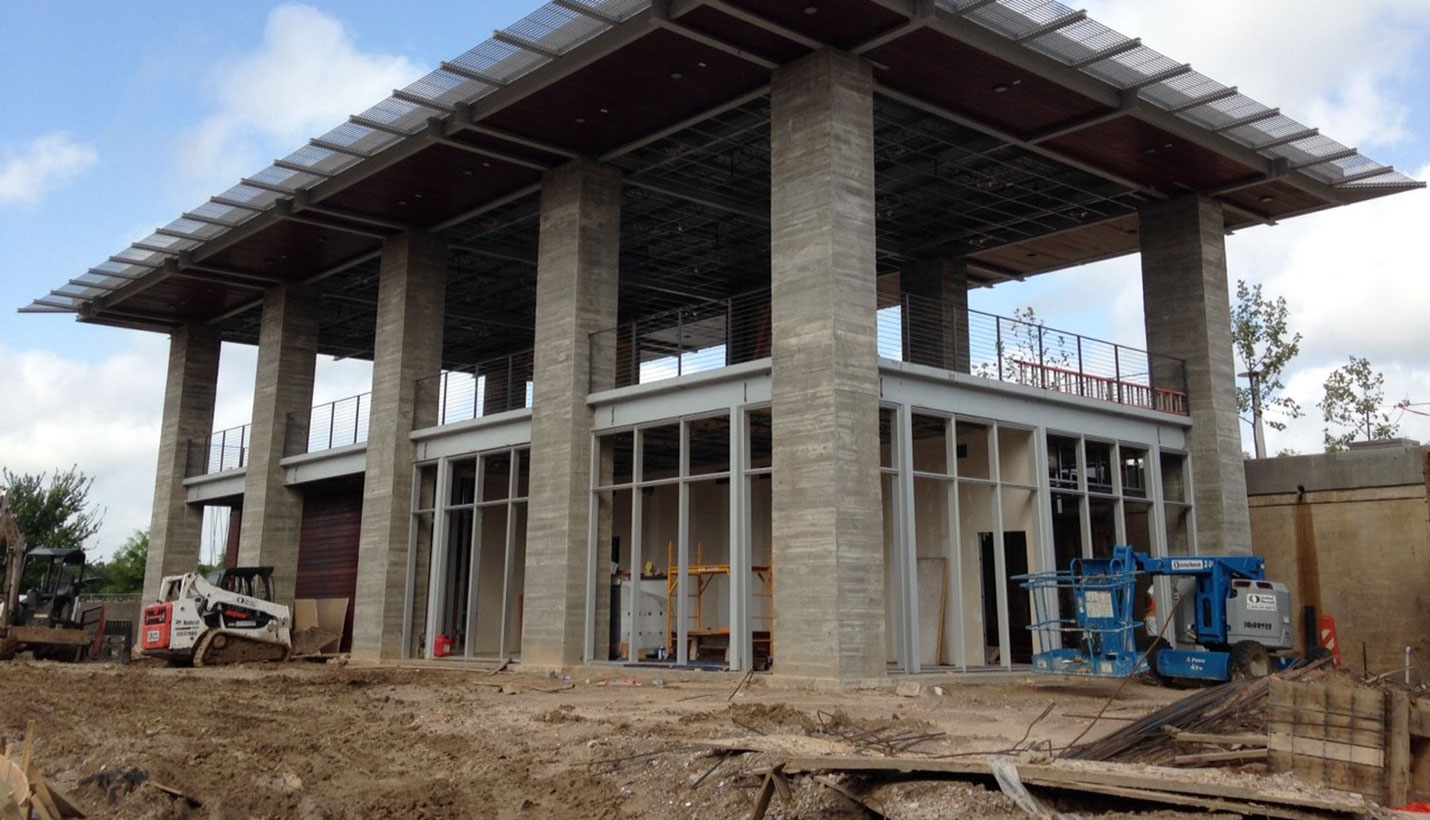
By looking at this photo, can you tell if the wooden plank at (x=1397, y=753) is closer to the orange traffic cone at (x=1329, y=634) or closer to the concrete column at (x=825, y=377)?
the concrete column at (x=825, y=377)

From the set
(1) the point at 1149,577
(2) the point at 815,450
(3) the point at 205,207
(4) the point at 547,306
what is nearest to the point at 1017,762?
(2) the point at 815,450

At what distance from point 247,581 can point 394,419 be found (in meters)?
5.25

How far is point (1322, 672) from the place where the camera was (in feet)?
31.7

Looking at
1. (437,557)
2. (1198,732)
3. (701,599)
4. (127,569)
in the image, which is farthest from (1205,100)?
(127,569)

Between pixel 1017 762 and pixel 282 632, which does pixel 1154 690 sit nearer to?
pixel 1017 762

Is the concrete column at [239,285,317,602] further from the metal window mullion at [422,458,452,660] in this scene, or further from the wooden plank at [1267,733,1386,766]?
the wooden plank at [1267,733,1386,766]

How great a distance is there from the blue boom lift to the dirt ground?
502 millimetres

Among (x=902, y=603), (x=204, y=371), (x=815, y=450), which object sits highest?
(x=204, y=371)

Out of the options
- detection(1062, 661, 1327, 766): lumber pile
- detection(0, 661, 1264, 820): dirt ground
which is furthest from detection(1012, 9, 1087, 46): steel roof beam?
detection(1062, 661, 1327, 766): lumber pile

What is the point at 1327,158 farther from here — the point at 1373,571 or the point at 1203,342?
the point at 1373,571

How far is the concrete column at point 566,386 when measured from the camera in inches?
808

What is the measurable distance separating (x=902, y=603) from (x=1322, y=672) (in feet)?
27.1

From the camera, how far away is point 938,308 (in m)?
26.5

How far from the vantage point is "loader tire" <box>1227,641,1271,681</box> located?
16.3 m
